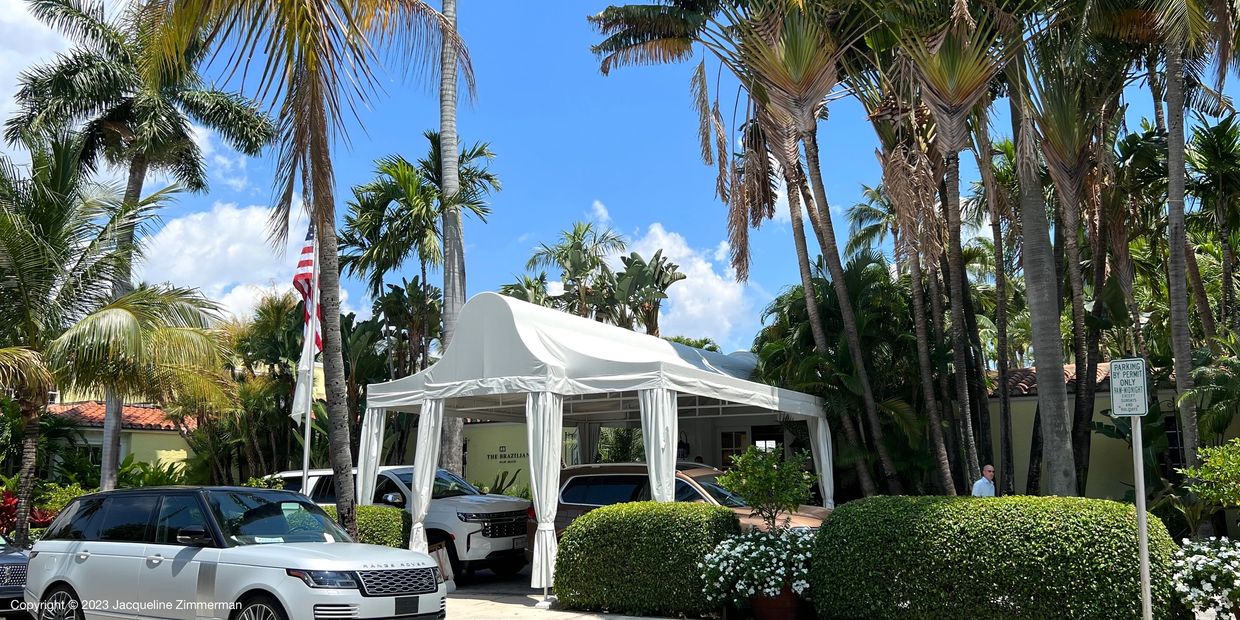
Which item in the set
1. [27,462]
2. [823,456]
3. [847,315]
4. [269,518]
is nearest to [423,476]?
[269,518]

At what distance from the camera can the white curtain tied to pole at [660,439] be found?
11.9m

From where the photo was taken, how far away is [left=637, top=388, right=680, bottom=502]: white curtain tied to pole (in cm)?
1188

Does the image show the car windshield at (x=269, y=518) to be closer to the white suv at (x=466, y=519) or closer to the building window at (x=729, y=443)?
the white suv at (x=466, y=519)

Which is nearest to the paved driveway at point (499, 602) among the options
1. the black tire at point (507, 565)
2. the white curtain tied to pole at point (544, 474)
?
the black tire at point (507, 565)

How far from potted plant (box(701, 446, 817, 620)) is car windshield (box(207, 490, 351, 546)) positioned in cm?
410

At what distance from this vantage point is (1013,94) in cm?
1480

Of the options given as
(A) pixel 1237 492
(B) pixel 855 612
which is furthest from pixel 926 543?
(A) pixel 1237 492

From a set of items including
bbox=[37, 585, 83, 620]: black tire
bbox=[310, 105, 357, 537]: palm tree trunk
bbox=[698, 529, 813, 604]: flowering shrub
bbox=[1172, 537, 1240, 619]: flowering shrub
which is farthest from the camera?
bbox=[310, 105, 357, 537]: palm tree trunk

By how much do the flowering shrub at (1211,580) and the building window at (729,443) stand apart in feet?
46.9

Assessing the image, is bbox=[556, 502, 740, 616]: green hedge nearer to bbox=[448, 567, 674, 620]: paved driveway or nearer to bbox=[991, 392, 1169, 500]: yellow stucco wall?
bbox=[448, 567, 674, 620]: paved driveway

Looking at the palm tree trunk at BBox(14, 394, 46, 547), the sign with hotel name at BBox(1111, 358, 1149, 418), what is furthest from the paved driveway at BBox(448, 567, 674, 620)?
the palm tree trunk at BBox(14, 394, 46, 547)

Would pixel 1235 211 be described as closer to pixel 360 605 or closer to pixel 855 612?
pixel 855 612

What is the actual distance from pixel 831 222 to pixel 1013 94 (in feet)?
11.5

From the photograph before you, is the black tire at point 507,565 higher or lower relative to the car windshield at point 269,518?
lower
